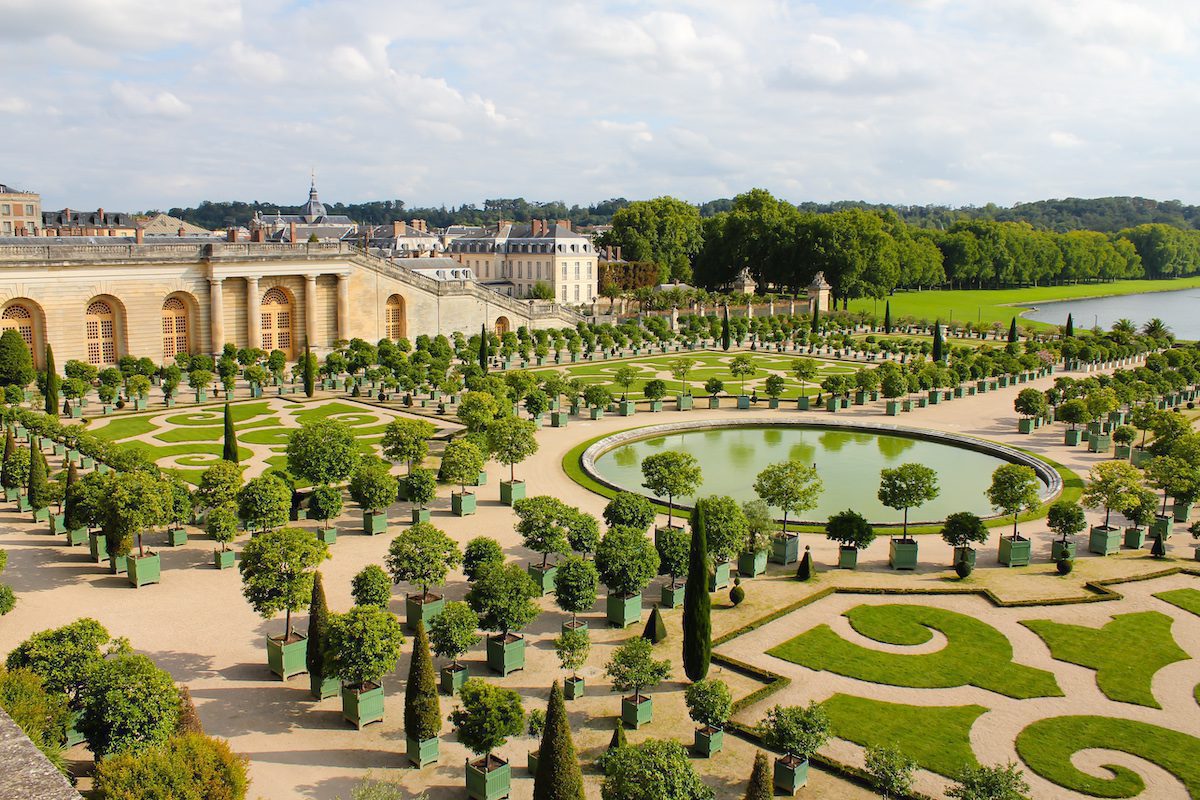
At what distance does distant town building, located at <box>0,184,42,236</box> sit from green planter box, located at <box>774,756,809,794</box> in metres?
121

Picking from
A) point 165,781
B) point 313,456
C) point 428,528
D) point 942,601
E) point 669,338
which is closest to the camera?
point 165,781

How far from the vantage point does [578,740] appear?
19.0m

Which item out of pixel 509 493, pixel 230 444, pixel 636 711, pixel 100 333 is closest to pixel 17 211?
pixel 100 333

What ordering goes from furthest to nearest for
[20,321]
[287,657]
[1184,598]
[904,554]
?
[20,321] < [904,554] < [1184,598] < [287,657]

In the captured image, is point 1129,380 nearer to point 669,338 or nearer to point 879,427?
point 879,427

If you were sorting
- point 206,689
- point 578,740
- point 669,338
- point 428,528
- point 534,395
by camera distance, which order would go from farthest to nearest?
1. point 669,338
2. point 534,395
3. point 428,528
4. point 206,689
5. point 578,740

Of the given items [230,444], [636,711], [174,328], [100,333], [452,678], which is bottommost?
[636,711]

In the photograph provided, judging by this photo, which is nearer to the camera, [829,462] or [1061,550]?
[1061,550]

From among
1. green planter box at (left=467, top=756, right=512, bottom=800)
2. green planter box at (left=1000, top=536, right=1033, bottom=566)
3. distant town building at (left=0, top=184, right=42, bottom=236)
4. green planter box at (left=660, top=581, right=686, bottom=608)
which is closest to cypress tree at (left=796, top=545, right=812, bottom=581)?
green planter box at (left=660, top=581, right=686, bottom=608)

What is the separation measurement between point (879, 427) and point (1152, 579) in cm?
2030

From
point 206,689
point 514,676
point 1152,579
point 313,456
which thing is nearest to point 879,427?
point 1152,579

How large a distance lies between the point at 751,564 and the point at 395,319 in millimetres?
50633

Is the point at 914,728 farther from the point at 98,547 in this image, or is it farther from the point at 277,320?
the point at 277,320

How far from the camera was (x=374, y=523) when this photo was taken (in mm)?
30812
